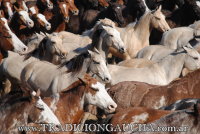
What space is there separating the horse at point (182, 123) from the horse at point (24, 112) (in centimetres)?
142

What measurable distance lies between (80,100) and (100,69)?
7.04 ft

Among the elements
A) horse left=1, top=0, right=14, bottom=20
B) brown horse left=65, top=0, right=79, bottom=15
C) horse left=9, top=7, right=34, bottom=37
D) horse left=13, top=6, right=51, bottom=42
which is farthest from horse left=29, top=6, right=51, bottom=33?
horse left=1, top=0, right=14, bottom=20

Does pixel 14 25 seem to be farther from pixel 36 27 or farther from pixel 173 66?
pixel 173 66

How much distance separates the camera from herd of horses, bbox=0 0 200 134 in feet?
23.4

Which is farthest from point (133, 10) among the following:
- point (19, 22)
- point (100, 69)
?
point (100, 69)

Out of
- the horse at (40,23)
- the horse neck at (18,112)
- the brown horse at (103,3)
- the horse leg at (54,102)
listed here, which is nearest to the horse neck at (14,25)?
the horse at (40,23)

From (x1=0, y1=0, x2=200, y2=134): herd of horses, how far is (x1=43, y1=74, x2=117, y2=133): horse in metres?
0.01

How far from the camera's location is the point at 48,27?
51.9 ft

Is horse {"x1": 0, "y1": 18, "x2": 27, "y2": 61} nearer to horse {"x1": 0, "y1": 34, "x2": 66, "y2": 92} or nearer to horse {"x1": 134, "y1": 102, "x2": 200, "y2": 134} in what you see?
horse {"x1": 0, "y1": 34, "x2": 66, "y2": 92}

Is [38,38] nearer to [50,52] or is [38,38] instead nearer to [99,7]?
[50,52]

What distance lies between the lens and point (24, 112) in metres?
7.01

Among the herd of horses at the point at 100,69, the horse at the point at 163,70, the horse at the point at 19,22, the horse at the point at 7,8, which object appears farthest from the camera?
the horse at the point at 7,8

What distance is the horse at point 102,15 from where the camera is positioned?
16.8 m

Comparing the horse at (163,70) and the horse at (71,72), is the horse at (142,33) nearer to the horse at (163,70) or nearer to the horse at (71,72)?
the horse at (163,70)
